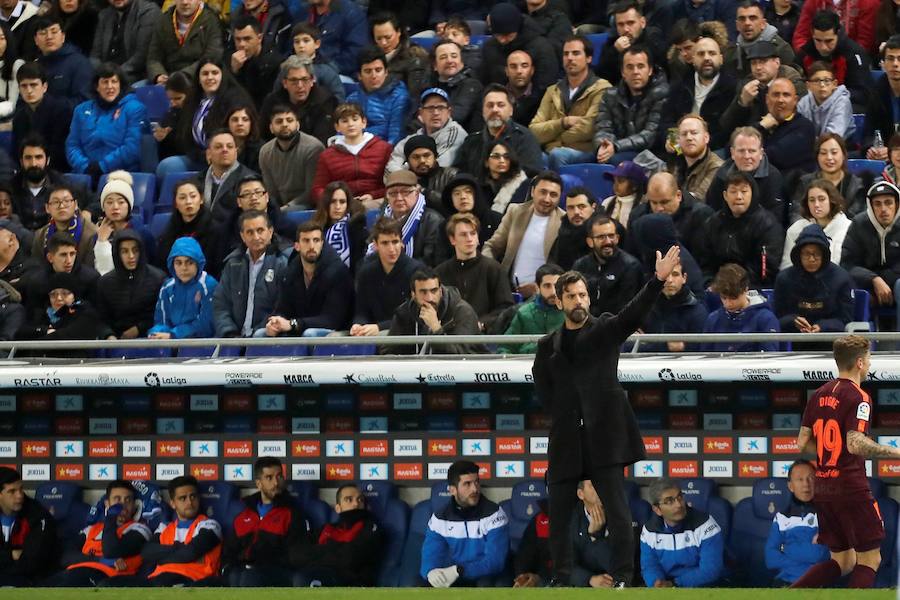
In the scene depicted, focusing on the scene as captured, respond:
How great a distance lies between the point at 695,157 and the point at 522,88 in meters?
2.27

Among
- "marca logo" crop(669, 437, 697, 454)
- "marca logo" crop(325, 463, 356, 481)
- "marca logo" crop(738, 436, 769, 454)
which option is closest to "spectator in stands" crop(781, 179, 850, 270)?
"marca logo" crop(738, 436, 769, 454)

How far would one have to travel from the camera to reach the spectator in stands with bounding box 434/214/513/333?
12.8m

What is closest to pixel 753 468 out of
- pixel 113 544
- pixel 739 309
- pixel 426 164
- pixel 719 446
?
pixel 719 446

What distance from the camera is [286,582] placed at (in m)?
11.9

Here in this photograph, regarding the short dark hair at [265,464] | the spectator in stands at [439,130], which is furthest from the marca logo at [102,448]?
the spectator in stands at [439,130]

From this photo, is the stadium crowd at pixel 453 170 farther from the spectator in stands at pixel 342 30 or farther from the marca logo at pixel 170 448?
the marca logo at pixel 170 448

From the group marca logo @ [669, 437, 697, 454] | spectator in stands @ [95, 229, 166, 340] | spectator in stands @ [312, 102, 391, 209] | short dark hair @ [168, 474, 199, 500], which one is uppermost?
spectator in stands @ [312, 102, 391, 209]

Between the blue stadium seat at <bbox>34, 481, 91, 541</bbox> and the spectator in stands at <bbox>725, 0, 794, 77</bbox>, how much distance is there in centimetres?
608

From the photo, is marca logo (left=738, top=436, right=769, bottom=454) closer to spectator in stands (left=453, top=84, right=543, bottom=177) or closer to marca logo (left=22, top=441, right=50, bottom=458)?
spectator in stands (left=453, top=84, right=543, bottom=177)

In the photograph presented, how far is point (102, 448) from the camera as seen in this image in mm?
12859

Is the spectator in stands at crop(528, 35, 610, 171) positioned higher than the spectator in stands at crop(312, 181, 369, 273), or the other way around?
the spectator in stands at crop(528, 35, 610, 171)

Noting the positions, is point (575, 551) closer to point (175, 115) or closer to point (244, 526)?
point (244, 526)

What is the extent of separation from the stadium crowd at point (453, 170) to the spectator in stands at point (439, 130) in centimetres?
2

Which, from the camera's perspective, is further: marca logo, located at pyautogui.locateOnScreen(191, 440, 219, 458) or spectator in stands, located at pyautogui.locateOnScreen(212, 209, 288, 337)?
spectator in stands, located at pyautogui.locateOnScreen(212, 209, 288, 337)
